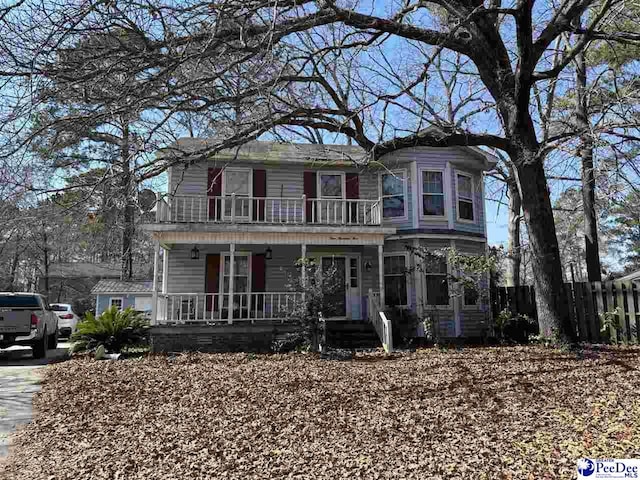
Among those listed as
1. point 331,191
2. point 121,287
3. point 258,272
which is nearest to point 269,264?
point 258,272

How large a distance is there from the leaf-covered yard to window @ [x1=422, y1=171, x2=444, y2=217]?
682 cm

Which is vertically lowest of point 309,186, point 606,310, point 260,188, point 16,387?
point 16,387

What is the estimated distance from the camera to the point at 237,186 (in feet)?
48.9

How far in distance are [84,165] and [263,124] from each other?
5105mm

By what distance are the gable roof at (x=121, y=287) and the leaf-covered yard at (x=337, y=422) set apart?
15.7 m

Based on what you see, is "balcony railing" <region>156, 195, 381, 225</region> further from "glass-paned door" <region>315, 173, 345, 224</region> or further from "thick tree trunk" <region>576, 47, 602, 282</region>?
"thick tree trunk" <region>576, 47, 602, 282</region>

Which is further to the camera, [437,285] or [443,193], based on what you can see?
[443,193]

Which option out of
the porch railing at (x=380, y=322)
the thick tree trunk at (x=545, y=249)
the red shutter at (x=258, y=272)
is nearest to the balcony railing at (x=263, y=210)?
the red shutter at (x=258, y=272)

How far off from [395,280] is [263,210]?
185 inches

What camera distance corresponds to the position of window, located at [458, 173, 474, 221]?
15438 mm

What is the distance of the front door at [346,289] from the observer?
14.6 meters

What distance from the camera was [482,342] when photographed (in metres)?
13.2

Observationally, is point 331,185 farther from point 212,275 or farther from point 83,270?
point 83,270

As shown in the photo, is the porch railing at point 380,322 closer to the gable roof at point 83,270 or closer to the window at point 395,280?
the window at point 395,280
